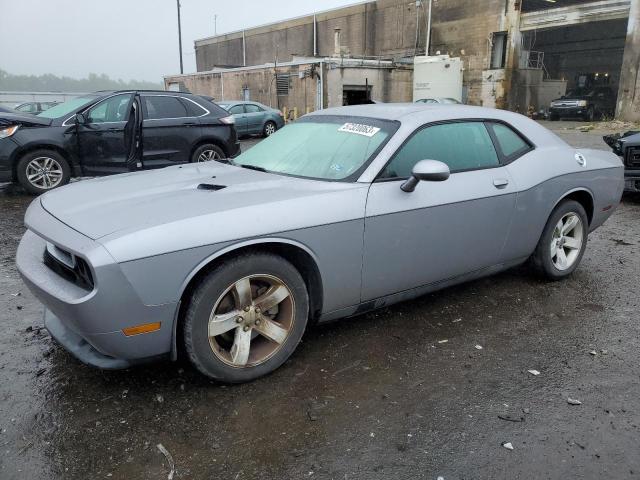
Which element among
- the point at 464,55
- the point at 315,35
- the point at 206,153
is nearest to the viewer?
the point at 206,153

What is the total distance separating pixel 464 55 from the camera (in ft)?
105

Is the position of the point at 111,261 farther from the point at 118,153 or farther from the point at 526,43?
the point at 526,43

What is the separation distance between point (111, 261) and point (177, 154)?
6601mm

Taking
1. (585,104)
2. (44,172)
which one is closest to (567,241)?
(44,172)

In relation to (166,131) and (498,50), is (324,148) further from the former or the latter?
(498,50)

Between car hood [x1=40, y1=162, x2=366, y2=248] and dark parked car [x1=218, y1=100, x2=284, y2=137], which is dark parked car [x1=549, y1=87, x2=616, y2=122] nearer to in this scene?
dark parked car [x1=218, y1=100, x2=284, y2=137]

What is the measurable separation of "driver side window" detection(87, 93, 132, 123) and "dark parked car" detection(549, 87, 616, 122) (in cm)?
2583

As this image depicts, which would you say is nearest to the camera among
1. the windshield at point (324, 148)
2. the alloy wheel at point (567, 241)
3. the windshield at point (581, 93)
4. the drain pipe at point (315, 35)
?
the windshield at point (324, 148)

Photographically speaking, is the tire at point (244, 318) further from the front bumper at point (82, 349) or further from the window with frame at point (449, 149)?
the window with frame at point (449, 149)

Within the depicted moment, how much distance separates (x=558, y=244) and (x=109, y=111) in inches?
270

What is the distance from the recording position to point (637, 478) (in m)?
2.15

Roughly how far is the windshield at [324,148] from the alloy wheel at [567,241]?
6.17 ft

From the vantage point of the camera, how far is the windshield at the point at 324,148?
10.7 feet

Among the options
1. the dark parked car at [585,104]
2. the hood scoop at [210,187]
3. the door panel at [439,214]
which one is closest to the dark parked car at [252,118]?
the door panel at [439,214]
